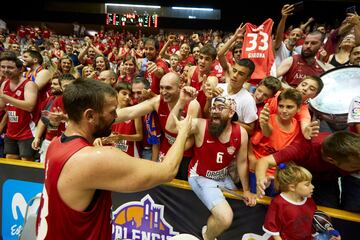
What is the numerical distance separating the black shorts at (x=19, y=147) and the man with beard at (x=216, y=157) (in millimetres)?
2383

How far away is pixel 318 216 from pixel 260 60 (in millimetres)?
2420

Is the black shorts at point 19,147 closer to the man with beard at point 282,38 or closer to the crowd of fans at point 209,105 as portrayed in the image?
the crowd of fans at point 209,105

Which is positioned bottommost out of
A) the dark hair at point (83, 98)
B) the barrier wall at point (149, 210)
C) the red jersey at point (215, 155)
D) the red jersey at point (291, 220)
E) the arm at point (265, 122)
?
the barrier wall at point (149, 210)

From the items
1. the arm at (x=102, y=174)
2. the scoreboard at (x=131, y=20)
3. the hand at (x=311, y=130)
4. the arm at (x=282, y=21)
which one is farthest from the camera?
the scoreboard at (x=131, y=20)

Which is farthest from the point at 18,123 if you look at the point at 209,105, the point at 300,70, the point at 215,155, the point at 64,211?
the point at 300,70

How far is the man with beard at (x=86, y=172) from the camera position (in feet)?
5.13

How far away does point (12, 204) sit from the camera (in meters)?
Result: 3.66

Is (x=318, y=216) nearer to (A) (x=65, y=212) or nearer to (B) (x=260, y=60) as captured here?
(A) (x=65, y=212)

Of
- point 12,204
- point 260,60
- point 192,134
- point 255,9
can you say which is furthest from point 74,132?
point 255,9

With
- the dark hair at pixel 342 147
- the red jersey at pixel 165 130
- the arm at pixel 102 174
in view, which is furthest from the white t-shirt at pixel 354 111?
the arm at pixel 102 174

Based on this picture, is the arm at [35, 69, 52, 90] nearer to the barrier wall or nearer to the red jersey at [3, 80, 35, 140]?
the red jersey at [3, 80, 35, 140]

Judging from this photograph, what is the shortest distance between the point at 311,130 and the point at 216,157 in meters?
0.80

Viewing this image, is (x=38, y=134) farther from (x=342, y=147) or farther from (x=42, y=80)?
(x=342, y=147)

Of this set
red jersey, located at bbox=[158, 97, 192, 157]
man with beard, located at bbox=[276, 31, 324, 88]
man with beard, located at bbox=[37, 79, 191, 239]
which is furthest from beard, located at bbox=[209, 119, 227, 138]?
man with beard, located at bbox=[276, 31, 324, 88]
